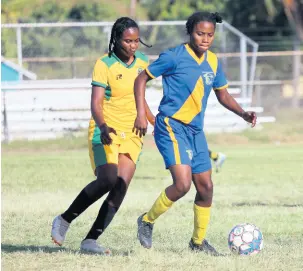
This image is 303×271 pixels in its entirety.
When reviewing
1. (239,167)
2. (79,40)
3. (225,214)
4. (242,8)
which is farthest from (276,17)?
(225,214)

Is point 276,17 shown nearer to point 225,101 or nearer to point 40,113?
point 40,113

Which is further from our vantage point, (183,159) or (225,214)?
(225,214)

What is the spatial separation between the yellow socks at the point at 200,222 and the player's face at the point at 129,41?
1.36 metres

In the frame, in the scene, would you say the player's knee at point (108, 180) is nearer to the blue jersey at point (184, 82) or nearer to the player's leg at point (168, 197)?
the player's leg at point (168, 197)

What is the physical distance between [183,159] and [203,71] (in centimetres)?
70

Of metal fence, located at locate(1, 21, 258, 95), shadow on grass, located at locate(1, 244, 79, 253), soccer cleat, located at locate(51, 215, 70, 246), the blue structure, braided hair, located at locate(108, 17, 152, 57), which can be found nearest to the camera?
braided hair, located at locate(108, 17, 152, 57)

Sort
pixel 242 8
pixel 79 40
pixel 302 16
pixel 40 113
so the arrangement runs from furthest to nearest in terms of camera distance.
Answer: pixel 242 8
pixel 302 16
pixel 79 40
pixel 40 113

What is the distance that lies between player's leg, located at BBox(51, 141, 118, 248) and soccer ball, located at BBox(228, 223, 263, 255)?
106 cm

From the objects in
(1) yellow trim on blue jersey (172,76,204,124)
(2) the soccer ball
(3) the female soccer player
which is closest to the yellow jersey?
(3) the female soccer player

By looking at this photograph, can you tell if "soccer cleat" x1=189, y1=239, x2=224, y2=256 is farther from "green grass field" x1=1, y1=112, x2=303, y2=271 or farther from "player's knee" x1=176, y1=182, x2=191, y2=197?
"player's knee" x1=176, y1=182, x2=191, y2=197

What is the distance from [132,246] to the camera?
7875 mm

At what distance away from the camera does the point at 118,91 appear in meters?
7.49

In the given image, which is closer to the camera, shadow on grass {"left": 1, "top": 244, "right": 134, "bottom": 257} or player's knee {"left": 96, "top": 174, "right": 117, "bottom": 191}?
player's knee {"left": 96, "top": 174, "right": 117, "bottom": 191}

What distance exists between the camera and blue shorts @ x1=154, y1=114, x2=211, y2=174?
716 centimetres
